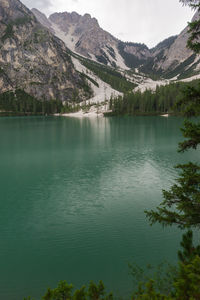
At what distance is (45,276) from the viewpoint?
1479 cm

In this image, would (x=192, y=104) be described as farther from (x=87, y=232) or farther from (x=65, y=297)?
(x=87, y=232)

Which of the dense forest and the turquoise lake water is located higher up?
the dense forest

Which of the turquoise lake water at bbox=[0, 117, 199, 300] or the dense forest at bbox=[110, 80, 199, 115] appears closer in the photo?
the turquoise lake water at bbox=[0, 117, 199, 300]

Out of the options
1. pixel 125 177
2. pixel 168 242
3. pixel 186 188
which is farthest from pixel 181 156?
pixel 186 188

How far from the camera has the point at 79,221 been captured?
22.5m

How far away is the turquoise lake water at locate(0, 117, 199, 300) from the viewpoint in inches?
595

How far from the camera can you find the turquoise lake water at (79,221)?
15102mm

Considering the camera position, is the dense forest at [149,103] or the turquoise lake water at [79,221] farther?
the dense forest at [149,103]

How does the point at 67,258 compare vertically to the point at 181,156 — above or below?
below

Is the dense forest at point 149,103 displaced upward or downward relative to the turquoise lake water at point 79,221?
upward

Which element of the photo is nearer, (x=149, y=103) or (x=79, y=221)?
(x=79, y=221)

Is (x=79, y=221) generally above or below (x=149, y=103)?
below

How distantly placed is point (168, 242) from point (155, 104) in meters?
183

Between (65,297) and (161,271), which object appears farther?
(161,271)
